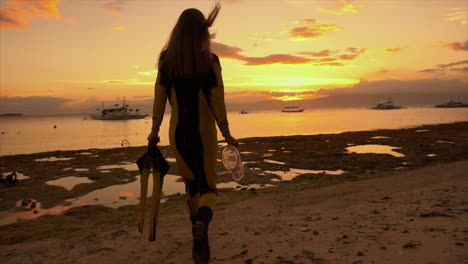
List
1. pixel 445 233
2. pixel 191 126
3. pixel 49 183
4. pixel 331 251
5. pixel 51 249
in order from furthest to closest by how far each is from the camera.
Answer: pixel 49 183 < pixel 51 249 < pixel 445 233 < pixel 331 251 < pixel 191 126

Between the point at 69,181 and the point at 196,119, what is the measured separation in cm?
1400

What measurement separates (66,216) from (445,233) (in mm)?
8550

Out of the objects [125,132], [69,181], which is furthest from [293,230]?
[125,132]

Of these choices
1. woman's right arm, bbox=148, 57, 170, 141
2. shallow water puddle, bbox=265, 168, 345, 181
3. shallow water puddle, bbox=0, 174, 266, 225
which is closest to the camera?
woman's right arm, bbox=148, 57, 170, 141

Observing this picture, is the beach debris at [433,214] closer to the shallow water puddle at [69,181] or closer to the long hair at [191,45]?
the long hair at [191,45]

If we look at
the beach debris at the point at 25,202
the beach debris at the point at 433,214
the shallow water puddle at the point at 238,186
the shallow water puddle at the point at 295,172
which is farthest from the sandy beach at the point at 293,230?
the shallow water puddle at the point at 295,172

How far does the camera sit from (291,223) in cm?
562

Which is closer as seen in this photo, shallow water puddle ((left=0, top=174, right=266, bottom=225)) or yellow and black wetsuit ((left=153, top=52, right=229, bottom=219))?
yellow and black wetsuit ((left=153, top=52, right=229, bottom=219))

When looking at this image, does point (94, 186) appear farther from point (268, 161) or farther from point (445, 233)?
point (445, 233)

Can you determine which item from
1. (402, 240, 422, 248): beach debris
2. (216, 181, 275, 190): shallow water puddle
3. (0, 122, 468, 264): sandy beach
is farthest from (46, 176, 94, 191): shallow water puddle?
(402, 240, 422, 248): beach debris

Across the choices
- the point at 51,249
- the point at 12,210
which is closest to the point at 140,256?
the point at 51,249

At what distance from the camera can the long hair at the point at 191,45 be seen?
3318 millimetres

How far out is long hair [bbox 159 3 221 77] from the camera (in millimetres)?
3318

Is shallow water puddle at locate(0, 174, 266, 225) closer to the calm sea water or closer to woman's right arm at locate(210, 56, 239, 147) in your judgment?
woman's right arm at locate(210, 56, 239, 147)
